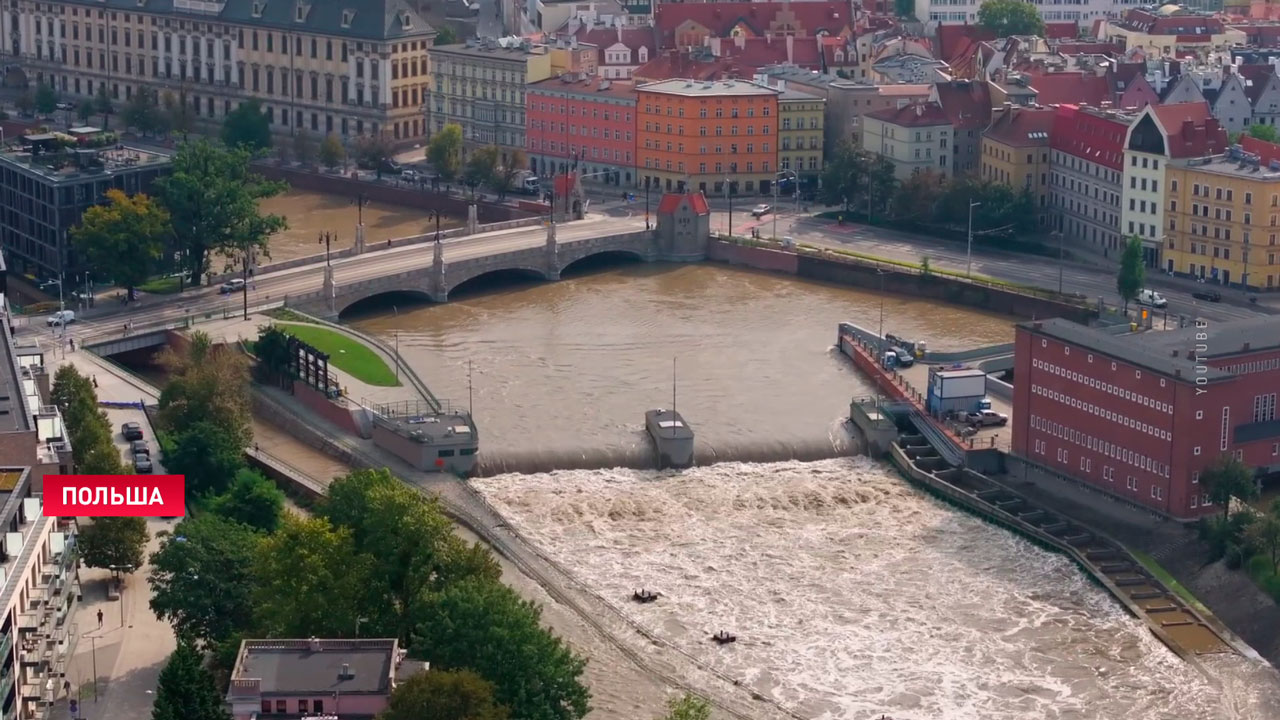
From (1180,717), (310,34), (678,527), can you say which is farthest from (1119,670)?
(310,34)

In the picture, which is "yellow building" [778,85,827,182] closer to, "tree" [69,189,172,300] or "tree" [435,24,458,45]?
"tree" [435,24,458,45]

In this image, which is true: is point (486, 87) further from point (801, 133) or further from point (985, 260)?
point (985, 260)

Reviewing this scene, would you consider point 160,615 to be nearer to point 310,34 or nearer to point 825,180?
point 825,180

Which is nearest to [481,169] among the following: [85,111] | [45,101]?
[85,111]

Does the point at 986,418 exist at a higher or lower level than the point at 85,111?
lower

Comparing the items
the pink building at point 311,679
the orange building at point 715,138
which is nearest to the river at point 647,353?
the orange building at point 715,138

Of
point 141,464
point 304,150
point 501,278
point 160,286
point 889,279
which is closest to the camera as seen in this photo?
point 141,464

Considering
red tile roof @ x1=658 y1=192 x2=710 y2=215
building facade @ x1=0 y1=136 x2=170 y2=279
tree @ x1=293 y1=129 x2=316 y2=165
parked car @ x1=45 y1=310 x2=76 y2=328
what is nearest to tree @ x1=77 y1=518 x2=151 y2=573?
parked car @ x1=45 y1=310 x2=76 y2=328
